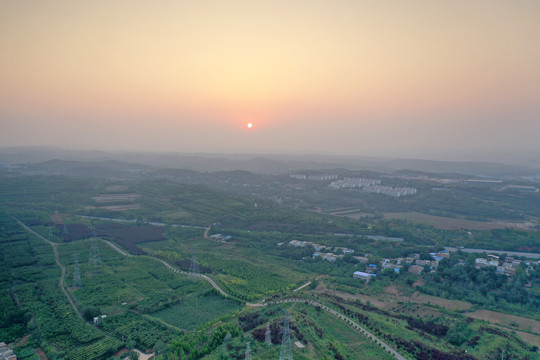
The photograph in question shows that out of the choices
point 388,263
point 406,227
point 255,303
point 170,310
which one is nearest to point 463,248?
point 406,227

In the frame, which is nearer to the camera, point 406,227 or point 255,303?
point 255,303

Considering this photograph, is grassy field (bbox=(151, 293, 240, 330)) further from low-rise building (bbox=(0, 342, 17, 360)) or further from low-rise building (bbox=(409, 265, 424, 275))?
low-rise building (bbox=(409, 265, 424, 275))

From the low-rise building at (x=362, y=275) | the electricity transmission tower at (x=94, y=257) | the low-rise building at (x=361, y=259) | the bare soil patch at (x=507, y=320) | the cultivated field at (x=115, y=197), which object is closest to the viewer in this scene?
the bare soil patch at (x=507, y=320)

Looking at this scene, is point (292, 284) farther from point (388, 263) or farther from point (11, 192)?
point (11, 192)

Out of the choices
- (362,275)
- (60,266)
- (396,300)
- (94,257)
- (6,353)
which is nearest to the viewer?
(6,353)

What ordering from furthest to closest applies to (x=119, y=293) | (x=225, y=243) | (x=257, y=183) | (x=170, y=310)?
(x=257, y=183), (x=225, y=243), (x=119, y=293), (x=170, y=310)

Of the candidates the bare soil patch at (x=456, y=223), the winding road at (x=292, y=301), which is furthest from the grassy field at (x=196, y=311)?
the bare soil patch at (x=456, y=223)

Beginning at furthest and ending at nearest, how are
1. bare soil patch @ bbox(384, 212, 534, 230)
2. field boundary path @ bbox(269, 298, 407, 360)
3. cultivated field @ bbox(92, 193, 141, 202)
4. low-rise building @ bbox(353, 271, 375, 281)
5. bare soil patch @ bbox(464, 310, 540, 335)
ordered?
cultivated field @ bbox(92, 193, 141, 202) < bare soil patch @ bbox(384, 212, 534, 230) < low-rise building @ bbox(353, 271, 375, 281) < bare soil patch @ bbox(464, 310, 540, 335) < field boundary path @ bbox(269, 298, 407, 360)

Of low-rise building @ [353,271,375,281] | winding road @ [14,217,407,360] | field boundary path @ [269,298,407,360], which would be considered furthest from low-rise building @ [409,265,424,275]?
field boundary path @ [269,298,407,360]

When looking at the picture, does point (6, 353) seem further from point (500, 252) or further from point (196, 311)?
point (500, 252)

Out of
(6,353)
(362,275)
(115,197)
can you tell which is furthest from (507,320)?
(115,197)

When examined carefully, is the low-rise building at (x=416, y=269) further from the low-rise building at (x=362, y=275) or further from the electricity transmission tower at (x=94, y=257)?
the electricity transmission tower at (x=94, y=257)
